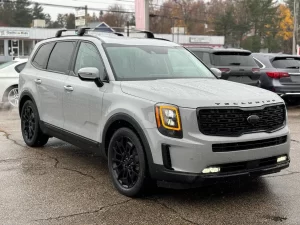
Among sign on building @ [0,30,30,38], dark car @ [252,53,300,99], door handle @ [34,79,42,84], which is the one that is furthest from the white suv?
sign on building @ [0,30,30,38]

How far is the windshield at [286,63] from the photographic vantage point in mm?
12277

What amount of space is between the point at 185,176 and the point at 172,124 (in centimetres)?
53

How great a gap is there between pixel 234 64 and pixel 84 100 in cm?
681

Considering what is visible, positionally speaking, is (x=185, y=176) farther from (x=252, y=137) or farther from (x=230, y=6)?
(x=230, y=6)

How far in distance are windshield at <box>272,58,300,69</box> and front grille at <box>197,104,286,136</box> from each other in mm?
8325

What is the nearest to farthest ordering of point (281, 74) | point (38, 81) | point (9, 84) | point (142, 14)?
1. point (38, 81)
2. point (9, 84)
3. point (281, 74)
4. point (142, 14)

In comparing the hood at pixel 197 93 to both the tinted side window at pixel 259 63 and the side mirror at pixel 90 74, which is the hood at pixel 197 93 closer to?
the side mirror at pixel 90 74

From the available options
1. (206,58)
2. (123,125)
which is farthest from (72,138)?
(206,58)

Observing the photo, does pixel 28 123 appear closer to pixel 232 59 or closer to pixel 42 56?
pixel 42 56

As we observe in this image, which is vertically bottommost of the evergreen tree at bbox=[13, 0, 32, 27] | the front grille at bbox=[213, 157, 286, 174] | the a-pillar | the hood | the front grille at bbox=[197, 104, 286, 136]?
the front grille at bbox=[213, 157, 286, 174]

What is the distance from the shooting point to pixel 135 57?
548 cm

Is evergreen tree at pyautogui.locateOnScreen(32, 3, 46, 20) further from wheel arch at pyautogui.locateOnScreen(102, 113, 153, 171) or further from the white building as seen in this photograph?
wheel arch at pyautogui.locateOnScreen(102, 113, 153, 171)

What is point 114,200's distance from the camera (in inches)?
179

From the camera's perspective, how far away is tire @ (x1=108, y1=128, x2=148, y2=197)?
441cm
